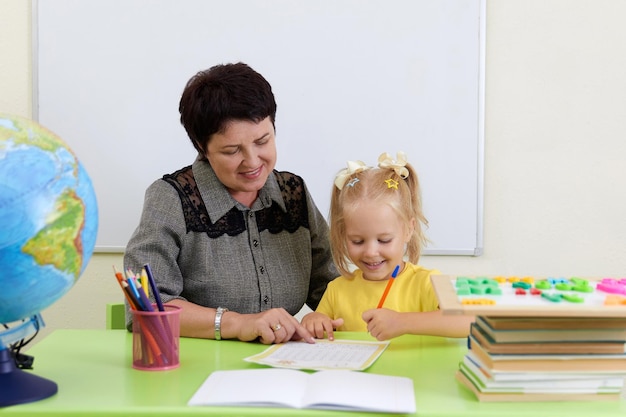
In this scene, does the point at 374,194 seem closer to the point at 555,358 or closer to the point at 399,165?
the point at 399,165

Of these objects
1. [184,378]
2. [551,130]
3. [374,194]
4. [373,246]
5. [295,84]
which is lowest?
[184,378]

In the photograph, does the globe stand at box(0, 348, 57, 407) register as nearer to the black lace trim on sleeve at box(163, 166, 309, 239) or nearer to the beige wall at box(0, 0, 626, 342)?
the black lace trim on sleeve at box(163, 166, 309, 239)

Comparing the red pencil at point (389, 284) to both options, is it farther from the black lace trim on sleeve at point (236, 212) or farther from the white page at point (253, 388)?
the white page at point (253, 388)

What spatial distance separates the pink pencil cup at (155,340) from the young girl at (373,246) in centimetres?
36

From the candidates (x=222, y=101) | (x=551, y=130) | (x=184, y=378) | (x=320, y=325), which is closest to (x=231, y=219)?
(x=222, y=101)

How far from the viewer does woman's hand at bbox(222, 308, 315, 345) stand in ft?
4.58

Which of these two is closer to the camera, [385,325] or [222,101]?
[385,325]

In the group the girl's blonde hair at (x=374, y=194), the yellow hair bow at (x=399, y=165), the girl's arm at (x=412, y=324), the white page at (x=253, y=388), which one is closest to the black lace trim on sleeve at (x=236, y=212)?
the girl's blonde hair at (x=374, y=194)

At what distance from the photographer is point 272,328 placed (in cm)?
140

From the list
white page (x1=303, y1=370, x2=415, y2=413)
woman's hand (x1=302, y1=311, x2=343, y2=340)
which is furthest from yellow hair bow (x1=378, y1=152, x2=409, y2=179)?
white page (x1=303, y1=370, x2=415, y2=413)

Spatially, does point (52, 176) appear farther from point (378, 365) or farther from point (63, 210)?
point (378, 365)

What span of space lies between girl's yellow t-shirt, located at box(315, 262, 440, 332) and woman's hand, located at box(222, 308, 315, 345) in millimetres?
227

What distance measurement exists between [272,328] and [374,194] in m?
0.38

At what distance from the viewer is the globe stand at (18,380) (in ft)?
3.42
